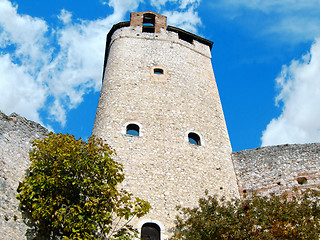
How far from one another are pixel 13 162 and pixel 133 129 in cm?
494

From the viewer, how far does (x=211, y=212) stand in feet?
31.7

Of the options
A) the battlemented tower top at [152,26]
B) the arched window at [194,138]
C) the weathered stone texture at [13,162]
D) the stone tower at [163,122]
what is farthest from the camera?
the battlemented tower top at [152,26]

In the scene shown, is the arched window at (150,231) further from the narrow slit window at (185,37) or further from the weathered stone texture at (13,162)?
the narrow slit window at (185,37)

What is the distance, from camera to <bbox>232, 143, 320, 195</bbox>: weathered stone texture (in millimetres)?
12617

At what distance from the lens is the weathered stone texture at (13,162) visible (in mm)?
8320

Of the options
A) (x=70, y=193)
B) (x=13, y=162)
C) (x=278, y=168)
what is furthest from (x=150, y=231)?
(x=278, y=168)

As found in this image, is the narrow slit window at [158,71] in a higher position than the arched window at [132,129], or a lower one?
higher

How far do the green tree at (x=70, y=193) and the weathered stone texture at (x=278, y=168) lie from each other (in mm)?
5420

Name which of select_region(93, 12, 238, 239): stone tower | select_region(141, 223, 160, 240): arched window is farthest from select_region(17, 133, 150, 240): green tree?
select_region(93, 12, 238, 239): stone tower

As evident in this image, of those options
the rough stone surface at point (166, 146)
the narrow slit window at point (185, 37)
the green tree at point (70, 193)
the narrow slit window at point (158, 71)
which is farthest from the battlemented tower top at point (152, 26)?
the green tree at point (70, 193)

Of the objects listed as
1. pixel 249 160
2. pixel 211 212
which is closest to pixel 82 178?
pixel 211 212

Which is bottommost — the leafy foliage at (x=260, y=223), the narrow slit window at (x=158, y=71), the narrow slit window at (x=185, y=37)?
the leafy foliage at (x=260, y=223)

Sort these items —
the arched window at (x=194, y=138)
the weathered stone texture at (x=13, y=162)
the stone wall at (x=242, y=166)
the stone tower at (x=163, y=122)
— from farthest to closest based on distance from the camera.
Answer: the arched window at (x=194, y=138) → the stone tower at (x=163, y=122) → the stone wall at (x=242, y=166) → the weathered stone texture at (x=13, y=162)

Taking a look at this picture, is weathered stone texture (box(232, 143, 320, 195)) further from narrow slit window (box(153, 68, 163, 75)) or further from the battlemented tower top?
the battlemented tower top
